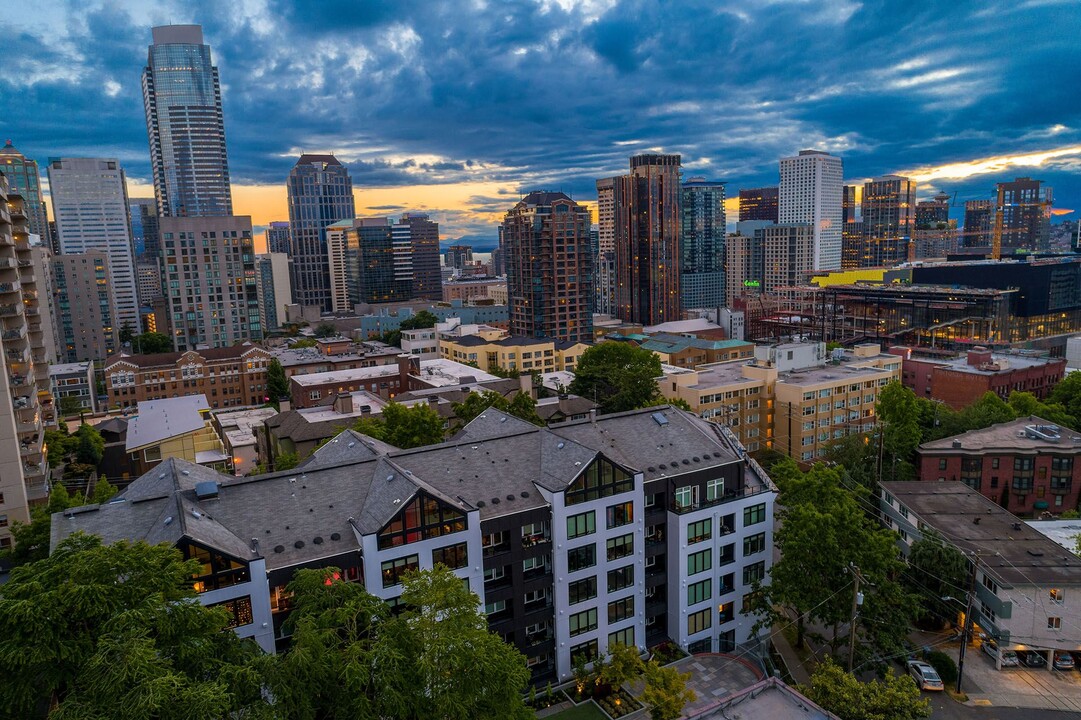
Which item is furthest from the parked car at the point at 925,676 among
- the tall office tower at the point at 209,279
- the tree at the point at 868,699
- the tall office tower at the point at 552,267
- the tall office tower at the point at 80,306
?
the tall office tower at the point at 80,306

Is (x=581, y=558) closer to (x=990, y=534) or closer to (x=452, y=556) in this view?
(x=452, y=556)

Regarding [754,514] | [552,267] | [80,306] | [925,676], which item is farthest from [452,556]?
[80,306]

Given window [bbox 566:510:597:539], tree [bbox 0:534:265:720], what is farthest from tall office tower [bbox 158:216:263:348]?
tree [bbox 0:534:265:720]

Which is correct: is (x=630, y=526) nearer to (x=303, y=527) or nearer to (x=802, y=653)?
(x=802, y=653)

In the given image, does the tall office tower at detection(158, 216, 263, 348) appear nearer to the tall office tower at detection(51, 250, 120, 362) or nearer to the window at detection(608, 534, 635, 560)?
the tall office tower at detection(51, 250, 120, 362)

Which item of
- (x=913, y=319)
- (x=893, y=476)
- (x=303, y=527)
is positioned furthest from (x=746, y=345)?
(x=303, y=527)

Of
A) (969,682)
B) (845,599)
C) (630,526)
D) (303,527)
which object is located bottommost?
(969,682)

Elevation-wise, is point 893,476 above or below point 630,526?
below
